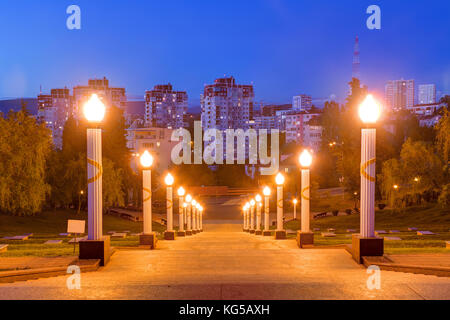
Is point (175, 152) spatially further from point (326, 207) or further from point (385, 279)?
point (385, 279)

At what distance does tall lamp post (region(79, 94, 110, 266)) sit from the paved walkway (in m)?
0.41

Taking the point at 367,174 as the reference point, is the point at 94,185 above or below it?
below

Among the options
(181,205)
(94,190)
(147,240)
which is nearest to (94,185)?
(94,190)

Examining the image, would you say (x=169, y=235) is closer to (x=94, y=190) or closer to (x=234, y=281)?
(x=94, y=190)

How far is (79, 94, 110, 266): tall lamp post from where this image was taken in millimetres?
8664

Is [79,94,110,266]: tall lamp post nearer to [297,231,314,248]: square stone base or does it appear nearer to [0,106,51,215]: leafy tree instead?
[297,231,314,248]: square stone base

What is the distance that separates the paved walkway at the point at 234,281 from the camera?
5.93 metres

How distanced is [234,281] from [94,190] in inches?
133

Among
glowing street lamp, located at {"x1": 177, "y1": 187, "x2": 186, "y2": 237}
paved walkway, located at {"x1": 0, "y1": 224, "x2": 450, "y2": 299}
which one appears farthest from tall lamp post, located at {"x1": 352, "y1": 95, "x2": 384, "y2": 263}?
glowing street lamp, located at {"x1": 177, "y1": 187, "x2": 186, "y2": 237}

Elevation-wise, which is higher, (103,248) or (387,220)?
(103,248)

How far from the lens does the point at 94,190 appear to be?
29.1ft
